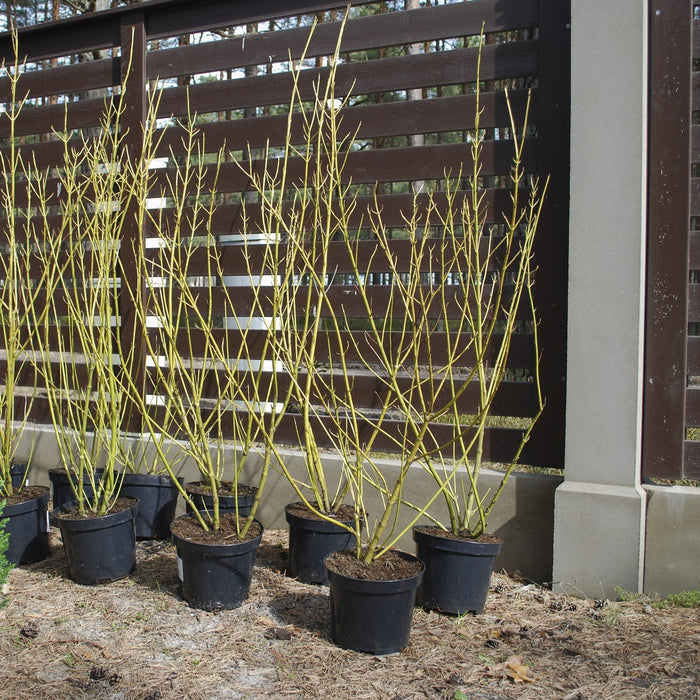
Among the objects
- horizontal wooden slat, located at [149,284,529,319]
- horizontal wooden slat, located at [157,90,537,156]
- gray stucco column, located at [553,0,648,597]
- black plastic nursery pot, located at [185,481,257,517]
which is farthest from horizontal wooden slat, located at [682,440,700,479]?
black plastic nursery pot, located at [185,481,257,517]

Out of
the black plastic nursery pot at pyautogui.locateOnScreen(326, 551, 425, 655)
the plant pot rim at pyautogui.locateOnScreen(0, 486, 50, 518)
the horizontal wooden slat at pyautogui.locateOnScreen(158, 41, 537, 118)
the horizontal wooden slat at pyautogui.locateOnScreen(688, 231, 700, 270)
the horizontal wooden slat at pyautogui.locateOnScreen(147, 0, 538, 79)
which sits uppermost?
the horizontal wooden slat at pyautogui.locateOnScreen(147, 0, 538, 79)

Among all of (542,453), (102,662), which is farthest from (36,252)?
(542,453)

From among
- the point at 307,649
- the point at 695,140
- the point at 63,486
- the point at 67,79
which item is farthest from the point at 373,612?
the point at 67,79

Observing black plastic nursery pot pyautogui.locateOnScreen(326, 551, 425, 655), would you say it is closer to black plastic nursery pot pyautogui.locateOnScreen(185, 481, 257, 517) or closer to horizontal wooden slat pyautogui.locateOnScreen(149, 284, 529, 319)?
black plastic nursery pot pyautogui.locateOnScreen(185, 481, 257, 517)

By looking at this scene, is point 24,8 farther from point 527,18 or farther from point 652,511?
point 652,511

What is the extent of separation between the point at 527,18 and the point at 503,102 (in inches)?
14.6

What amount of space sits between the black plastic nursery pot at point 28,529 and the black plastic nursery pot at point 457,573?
182 cm

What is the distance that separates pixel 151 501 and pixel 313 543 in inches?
40.7

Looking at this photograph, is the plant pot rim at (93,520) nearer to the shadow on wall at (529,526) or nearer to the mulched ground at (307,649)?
the mulched ground at (307,649)

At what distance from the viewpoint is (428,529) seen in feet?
9.00

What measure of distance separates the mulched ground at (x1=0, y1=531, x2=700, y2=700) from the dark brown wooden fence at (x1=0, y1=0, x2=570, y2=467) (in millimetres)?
782

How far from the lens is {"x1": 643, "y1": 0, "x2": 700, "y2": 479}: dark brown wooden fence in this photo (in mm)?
2699

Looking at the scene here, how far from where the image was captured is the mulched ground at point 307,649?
201 centimetres

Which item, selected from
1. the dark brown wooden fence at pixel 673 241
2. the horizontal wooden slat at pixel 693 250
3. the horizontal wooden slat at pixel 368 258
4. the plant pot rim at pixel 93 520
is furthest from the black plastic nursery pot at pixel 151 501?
the horizontal wooden slat at pixel 693 250
